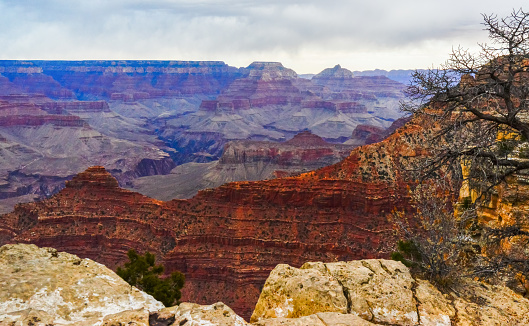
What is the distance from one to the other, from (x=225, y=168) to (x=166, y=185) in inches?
799

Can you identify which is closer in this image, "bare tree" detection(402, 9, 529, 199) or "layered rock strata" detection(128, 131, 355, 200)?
"bare tree" detection(402, 9, 529, 199)

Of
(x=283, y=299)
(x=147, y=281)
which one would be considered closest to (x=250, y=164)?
(x=147, y=281)

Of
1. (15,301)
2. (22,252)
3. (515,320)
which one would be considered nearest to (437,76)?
(515,320)

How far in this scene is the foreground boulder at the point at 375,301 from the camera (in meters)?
8.96

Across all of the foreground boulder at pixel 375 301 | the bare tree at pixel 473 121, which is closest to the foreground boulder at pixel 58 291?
the foreground boulder at pixel 375 301

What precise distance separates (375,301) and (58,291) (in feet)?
24.5

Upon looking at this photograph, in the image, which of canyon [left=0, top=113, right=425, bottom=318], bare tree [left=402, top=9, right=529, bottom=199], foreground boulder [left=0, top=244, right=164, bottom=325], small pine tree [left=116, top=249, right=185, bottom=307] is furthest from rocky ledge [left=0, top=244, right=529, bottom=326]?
canyon [left=0, top=113, right=425, bottom=318]

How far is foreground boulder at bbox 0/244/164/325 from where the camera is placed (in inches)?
316

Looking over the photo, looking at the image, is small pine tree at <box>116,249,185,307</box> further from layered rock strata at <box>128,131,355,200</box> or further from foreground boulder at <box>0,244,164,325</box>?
layered rock strata at <box>128,131,355,200</box>

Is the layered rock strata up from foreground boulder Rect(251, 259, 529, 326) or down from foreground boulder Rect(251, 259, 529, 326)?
down

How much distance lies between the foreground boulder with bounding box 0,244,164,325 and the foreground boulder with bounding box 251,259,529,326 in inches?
122

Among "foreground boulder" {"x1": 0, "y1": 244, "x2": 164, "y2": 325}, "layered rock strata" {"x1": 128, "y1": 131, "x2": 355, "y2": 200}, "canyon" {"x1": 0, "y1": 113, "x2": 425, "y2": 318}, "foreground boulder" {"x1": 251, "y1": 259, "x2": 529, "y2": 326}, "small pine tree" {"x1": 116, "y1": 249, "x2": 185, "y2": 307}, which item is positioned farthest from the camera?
"layered rock strata" {"x1": 128, "y1": 131, "x2": 355, "y2": 200}

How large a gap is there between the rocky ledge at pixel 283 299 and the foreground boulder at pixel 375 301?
0.02 metres

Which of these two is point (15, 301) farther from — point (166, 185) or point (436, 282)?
point (166, 185)
